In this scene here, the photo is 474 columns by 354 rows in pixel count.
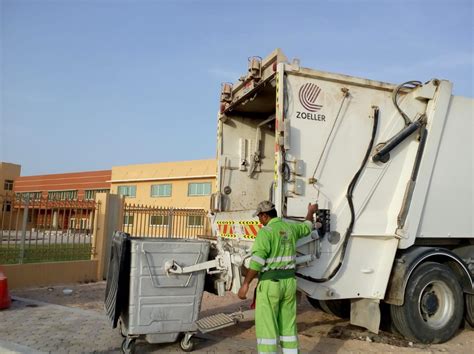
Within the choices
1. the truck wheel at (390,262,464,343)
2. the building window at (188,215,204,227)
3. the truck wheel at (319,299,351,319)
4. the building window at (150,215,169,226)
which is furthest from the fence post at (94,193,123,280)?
the truck wheel at (390,262,464,343)

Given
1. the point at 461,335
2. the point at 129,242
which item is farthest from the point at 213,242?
the point at 461,335

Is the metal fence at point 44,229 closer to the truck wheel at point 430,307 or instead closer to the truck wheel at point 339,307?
the truck wheel at point 339,307

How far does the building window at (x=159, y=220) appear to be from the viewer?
471 inches

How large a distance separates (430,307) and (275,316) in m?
2.41

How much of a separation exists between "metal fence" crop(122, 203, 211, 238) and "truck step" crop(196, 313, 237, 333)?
581 centimetres

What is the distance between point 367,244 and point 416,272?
0.66 m

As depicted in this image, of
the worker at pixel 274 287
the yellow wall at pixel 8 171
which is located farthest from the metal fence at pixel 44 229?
the yellow wall at pixel 8 171

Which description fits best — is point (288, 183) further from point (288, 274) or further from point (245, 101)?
point (245, 101)

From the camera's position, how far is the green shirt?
3.85 m

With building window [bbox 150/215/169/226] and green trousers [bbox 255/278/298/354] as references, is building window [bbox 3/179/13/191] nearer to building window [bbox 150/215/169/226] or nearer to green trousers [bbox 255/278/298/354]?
building window [bbox 150/215/169/226]

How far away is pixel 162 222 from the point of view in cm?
1227

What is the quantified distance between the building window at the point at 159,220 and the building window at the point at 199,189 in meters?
15.9

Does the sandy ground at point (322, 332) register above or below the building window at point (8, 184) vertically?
below

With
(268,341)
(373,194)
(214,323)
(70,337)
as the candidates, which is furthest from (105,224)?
(268,341)
